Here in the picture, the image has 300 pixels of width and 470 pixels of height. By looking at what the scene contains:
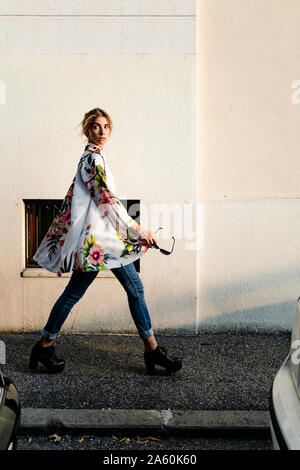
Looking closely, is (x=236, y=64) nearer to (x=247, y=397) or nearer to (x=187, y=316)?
(x=187, y=316)

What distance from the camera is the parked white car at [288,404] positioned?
6.59 ft

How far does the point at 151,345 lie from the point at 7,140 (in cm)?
245

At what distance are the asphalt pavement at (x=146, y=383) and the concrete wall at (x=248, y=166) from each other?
1.16ft

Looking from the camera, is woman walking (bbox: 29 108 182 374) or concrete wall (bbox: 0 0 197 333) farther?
concrete wall (bbox: 0 0 197 333)

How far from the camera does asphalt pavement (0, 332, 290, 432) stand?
3.18 m

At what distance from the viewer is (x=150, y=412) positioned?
3.25m

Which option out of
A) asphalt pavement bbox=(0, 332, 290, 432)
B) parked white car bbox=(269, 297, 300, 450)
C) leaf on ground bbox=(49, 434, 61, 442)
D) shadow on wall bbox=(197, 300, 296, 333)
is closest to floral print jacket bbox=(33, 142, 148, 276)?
asphalt pavement bbox=(0, 332, 290, 432)

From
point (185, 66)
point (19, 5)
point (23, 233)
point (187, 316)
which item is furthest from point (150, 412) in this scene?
point (19, 5)

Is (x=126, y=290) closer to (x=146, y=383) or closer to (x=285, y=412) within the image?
(x=146, y=383)

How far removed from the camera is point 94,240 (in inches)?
145

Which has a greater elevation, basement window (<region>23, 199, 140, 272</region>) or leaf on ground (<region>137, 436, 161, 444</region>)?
basement window (<region>23, 199, 140, 272</region>)

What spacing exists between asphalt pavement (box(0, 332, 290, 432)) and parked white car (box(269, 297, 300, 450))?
2.93 ft

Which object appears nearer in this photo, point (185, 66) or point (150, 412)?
point (150, 412)

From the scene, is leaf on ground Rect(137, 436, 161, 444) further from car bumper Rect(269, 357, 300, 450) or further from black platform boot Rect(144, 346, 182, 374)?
car bumper Rect(269, 357, 300, 450)
